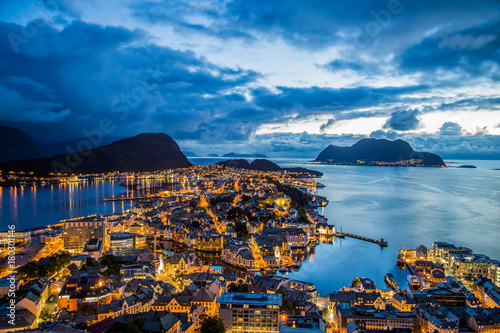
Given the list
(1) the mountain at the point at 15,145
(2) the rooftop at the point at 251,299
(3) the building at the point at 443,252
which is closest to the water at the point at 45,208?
(2) the rooftop at the point at 251,299

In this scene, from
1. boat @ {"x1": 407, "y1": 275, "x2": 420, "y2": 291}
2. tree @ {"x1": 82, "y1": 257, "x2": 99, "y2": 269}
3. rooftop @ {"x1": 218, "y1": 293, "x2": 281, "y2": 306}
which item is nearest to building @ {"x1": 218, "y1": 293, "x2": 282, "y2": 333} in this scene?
rooftop @ {"x1": 218, "y1": 293, "x2": 281, "y2": 306}

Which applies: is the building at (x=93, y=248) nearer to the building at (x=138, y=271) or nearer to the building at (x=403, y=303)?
the building at (x=138, y=271)

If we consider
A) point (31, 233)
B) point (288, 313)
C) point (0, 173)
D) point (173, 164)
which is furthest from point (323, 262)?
point (173, 164)

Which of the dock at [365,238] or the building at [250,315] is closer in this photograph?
the building at [250,315]

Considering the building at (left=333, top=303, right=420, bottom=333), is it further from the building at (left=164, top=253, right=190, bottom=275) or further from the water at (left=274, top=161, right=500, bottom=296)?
the building at (left=164, top=253, right=190, bottom=275)

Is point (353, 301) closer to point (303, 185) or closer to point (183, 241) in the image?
point (183, 241)
